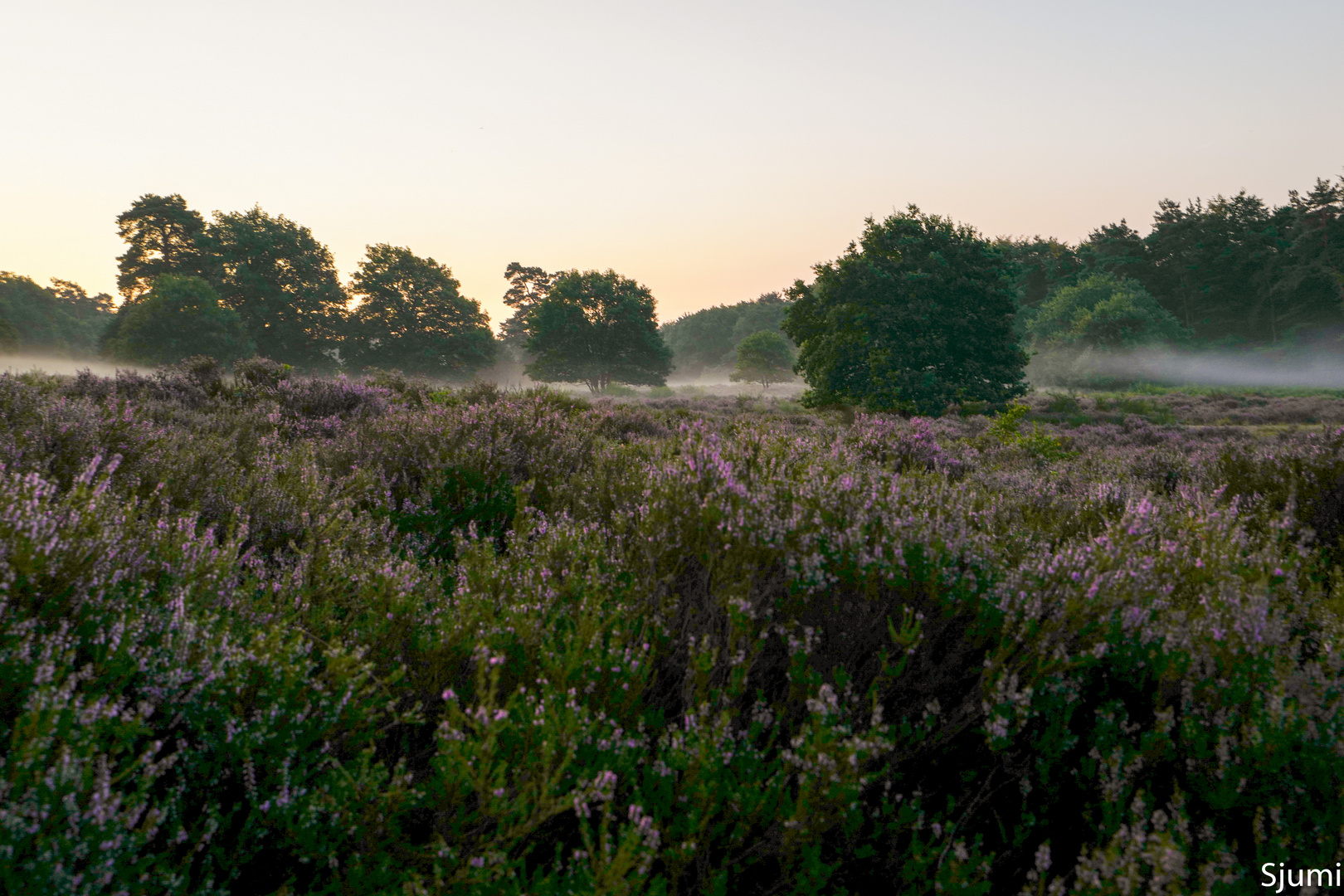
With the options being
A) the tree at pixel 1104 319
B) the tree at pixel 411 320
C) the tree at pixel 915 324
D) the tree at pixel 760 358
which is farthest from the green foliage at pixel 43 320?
the tree at pixel 1104 319

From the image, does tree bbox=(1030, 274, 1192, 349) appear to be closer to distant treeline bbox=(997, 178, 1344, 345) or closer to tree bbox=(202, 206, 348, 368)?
distant treeline bbox=(997, 178, 1344, 345)

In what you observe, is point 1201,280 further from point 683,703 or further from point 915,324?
point 683,703

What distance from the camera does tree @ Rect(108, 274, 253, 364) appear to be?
35.7 meters

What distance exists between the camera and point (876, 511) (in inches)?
110

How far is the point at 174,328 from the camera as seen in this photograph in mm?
35906

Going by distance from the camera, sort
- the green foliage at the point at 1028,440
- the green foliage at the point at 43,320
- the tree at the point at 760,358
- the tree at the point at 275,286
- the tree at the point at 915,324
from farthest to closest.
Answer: the tree at the point at 760,358, the green foliage at the point at 43,320, the tree at the point at 275,286, the tree at the point at 915,324, the green foliage at the point at 1028,440

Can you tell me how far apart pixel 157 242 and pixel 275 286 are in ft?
24.9

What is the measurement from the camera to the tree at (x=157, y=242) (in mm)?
40844

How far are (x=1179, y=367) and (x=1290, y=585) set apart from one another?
60.9 meters

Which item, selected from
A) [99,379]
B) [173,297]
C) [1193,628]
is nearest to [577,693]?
[1193,628]

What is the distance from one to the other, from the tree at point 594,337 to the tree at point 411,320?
17.5ft

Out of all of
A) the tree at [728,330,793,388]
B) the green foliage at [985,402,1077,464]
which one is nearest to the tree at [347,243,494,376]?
the tree at [728,330,793,388]

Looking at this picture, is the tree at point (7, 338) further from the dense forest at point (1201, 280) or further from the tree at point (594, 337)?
the dense forest at point (1201, 280)

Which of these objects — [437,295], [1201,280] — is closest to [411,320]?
[437,295]
